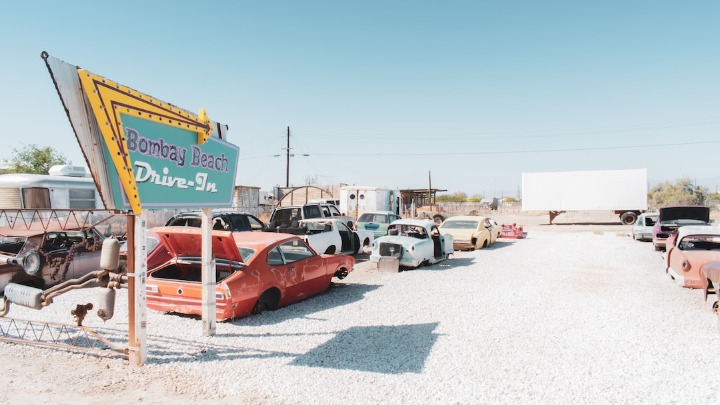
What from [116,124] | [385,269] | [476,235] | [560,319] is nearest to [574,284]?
[560,319]

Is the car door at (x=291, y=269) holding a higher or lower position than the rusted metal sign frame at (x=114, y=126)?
lower

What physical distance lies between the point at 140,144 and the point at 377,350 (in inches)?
144

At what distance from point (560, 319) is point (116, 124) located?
669cm

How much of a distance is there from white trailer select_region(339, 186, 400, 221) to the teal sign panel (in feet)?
74.3

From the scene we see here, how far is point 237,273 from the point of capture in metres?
6.70

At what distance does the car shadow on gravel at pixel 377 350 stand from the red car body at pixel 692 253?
17.1 feet

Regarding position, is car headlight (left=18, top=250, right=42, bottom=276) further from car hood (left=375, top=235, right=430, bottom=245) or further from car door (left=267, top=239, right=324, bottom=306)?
car hood (left=375, top=235, right=430, bottom=245)

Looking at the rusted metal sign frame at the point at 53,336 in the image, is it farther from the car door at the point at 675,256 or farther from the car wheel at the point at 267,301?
the car door at the point at 675,256

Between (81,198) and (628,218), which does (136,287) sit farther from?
(628,218)

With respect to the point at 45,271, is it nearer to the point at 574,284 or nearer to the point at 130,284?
the point at 130,284

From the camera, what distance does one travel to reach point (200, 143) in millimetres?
5781

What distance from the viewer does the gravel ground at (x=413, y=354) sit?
4.44 m

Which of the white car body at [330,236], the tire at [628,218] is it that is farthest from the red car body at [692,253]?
the tire at [628,218]

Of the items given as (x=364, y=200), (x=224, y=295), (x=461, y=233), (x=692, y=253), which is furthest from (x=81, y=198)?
(x=692, y=253)
